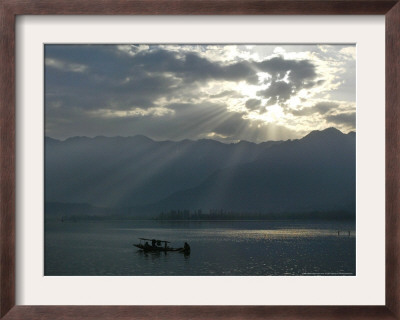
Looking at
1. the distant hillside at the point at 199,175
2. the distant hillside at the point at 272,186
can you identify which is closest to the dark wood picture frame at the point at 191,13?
the distant hillside at the point at 199,175

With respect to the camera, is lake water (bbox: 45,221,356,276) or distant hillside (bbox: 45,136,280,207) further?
lake water (bbox: 45,221,356,276)

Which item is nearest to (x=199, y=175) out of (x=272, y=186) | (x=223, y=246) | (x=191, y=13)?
(x=223, y=246)

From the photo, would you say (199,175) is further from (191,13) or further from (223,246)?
(191,13)

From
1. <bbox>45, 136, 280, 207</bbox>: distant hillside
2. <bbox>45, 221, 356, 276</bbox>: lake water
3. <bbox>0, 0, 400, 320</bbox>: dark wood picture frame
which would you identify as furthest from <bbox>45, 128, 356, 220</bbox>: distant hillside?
<bbox>0, 0, 400, 320</bbox>: dark wood picture frame

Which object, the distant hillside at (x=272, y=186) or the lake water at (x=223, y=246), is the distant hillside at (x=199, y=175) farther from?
the lake water at (x=223, y=246)

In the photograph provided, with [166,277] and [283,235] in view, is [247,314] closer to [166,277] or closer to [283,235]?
[166,277]

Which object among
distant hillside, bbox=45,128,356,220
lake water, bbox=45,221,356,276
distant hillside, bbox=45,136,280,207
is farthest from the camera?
lake water, bbox=45,221,356,276

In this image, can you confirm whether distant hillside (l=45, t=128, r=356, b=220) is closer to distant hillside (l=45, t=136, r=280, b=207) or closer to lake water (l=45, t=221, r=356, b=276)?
distant hillside (l=45, t=136, r=280, b=207)

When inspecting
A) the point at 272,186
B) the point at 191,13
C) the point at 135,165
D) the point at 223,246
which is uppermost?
the point at 191,13
